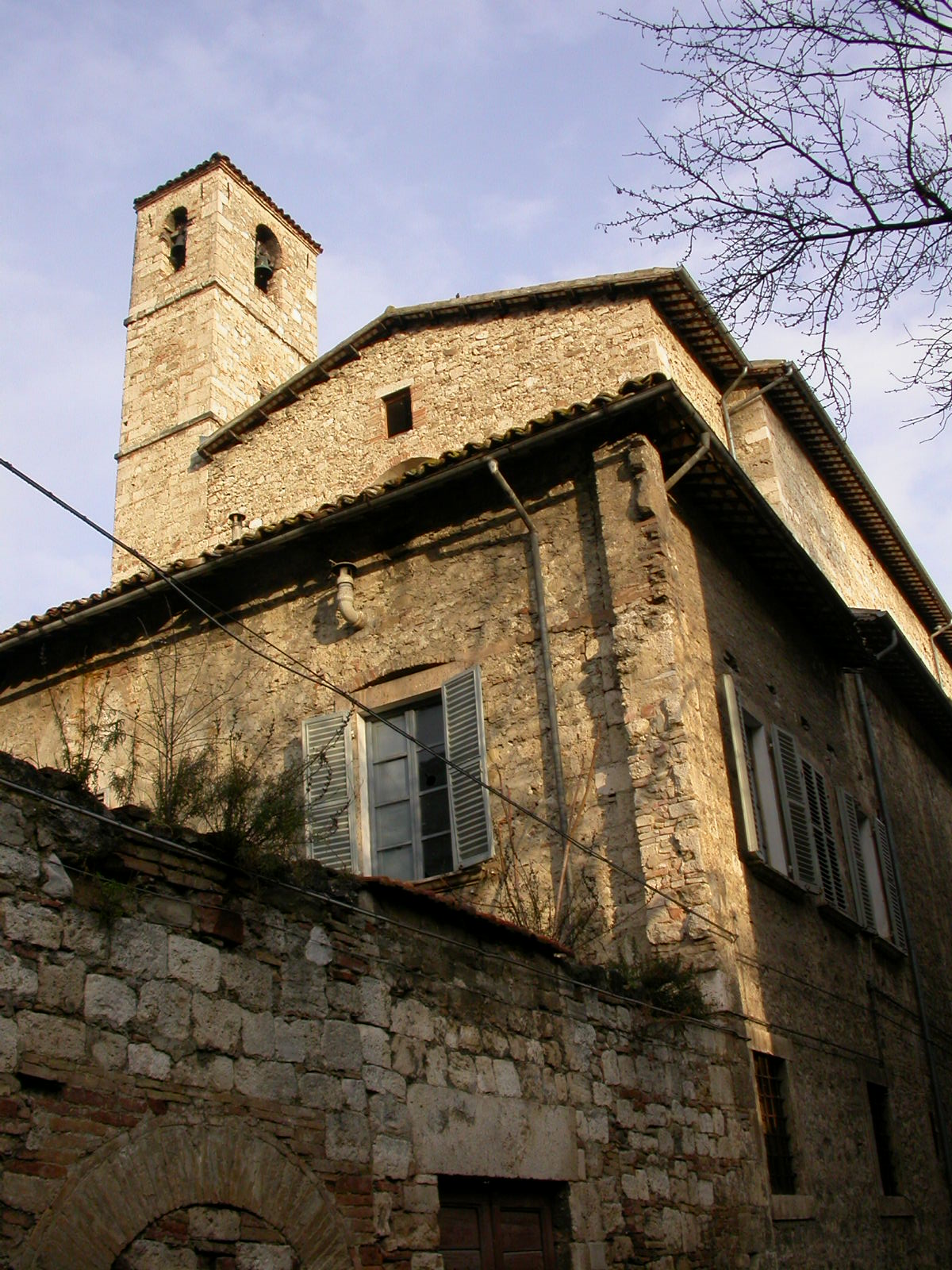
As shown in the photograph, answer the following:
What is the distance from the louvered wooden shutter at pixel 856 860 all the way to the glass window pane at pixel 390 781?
13.6ft

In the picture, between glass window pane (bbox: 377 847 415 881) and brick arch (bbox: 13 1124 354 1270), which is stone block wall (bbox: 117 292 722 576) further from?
brick arch (bbox: 13 1124 354 1270)

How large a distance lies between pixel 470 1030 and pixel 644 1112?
5.17 feet

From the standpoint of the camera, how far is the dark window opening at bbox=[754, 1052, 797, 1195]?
8.42 m

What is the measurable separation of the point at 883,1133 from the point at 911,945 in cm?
216

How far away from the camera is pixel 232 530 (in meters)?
15.2

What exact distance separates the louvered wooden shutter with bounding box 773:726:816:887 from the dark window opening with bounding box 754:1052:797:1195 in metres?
1.54

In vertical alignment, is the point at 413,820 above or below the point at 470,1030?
above

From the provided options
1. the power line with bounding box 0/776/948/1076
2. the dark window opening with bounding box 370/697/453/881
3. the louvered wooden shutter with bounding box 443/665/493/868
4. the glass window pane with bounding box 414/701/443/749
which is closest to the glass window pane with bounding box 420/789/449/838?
the dark window opening with bounding box 370/697/453/881

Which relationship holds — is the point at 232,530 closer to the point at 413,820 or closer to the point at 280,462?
the point at 280,462

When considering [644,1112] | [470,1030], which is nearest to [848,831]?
[644,1112]

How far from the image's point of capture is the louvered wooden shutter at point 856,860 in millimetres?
11180

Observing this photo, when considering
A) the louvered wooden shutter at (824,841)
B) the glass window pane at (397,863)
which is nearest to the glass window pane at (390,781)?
the glass window pane at (397,863)

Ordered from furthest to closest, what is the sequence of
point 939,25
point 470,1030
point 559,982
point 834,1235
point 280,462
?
1. point 280,462
2. point 834,1235
3. point 559,982
4. point 470,1030
5. point 939,25

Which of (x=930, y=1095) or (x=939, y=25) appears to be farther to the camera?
(x=930, y=1095)
